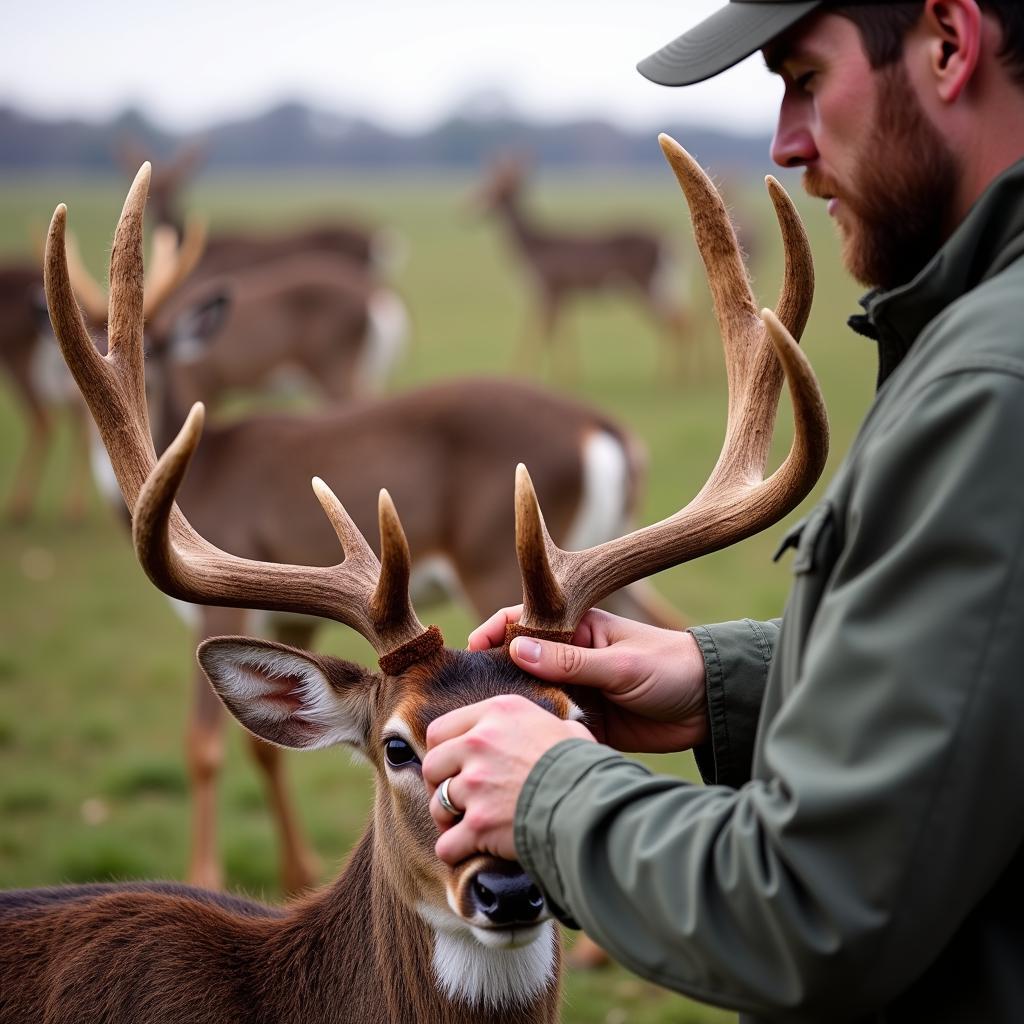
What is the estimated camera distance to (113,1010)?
2.56 metres

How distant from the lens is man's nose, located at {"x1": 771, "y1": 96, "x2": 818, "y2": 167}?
69.7 inches

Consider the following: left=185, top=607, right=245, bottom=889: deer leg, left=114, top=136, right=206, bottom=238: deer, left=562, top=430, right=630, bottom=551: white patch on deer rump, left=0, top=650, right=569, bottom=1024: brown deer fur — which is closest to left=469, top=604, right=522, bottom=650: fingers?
left=0, top=650, right=569, bottom=1024: brown deer fur

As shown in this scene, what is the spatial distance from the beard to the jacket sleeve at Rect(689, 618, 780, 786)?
0.79 m

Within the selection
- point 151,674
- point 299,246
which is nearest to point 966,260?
point 151,674

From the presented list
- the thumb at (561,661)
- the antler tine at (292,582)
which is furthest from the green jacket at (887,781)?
the antler tine at (292,582)

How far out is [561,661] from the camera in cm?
226

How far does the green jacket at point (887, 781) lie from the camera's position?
129cm

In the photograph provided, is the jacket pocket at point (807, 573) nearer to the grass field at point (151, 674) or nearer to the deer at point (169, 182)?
the grass field at point (151, 674)

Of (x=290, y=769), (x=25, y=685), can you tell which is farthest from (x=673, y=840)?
(x=25, y=685)

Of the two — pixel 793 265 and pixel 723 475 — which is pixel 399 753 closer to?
pixel 723 475

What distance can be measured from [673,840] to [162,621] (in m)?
8.12

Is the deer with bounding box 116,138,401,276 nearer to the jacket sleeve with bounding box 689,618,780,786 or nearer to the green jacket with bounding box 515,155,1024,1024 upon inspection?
the jacket sleeve with bounding box 689,618,780,786

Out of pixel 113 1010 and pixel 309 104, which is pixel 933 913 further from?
pixel 309 104

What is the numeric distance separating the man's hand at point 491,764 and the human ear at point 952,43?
0.90 metres
